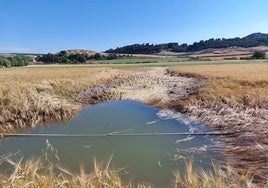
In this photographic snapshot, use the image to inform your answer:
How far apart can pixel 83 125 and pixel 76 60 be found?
481 feet

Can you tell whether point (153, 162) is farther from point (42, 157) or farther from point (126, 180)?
point (42, 157)

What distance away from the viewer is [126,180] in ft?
31.8

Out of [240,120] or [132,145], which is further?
[240,120]

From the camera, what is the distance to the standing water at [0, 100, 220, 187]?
36.2ft

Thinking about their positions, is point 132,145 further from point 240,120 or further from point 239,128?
point 240,120

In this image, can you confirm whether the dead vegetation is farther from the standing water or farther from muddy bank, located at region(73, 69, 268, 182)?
the standing water

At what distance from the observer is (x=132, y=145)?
1401 cm

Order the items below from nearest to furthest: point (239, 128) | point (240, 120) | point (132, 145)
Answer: point (132, 145)
point (239, 128)
point (240, 120)

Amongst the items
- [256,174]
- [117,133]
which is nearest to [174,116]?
[117,133]

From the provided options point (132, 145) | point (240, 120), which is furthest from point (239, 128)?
point (132, 145)

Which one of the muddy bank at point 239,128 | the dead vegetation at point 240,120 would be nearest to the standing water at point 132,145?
the muddy bank at point 239,128

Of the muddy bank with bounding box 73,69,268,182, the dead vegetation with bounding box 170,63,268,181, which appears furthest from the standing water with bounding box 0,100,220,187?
the dead vegetation with bounding box 170,63,268,181

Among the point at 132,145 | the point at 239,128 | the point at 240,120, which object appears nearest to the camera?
the point at 132,145

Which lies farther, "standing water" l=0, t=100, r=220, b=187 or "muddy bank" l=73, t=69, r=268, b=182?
"standing water" l=0, t=100, r=220, b=187
